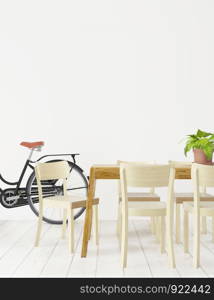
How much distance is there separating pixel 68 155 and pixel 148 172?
2.48 m

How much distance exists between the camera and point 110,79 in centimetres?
576

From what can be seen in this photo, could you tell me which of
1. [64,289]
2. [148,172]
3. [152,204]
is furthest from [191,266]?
[64,289]

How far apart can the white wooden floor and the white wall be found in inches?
51.4

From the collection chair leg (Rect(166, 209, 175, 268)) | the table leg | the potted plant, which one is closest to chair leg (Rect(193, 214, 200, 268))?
chair leg (Rect(166, 209, 175, 268))

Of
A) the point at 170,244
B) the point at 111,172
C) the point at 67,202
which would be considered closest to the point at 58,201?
the point at 67,202

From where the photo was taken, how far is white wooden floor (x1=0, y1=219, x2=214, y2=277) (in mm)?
3311

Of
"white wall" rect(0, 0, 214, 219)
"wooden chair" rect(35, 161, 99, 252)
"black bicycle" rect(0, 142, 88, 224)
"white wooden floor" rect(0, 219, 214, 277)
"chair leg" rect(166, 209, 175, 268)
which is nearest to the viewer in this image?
"white wooden floor" rect(0, 219, 214, 277)

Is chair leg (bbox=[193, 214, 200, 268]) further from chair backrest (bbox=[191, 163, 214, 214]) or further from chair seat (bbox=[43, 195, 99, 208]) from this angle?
chair seat (bbox=[43, 195, 99, 208])

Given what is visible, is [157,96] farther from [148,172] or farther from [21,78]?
[148,172]

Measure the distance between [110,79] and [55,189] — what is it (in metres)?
1.56

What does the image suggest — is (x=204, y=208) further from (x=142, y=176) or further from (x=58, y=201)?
(x=58, y=201)

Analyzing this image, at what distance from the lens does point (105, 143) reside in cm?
573

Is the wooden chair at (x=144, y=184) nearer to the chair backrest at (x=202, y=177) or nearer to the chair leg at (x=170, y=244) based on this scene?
the chair leg at (x=170, y=244)

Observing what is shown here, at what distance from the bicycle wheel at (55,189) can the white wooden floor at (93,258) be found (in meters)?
0.49
